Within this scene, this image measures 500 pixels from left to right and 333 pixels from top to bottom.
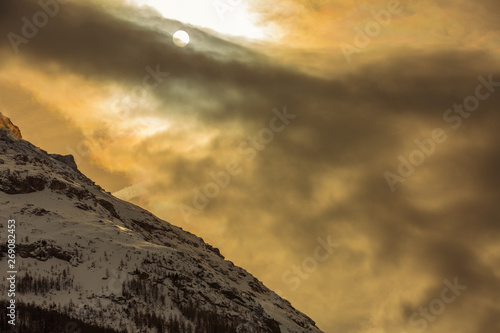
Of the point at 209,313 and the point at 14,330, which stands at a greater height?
the point at 209,313

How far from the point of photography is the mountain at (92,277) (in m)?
141

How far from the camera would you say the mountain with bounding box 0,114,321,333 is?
14125 centimetres

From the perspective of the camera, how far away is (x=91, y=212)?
188000 millimetres

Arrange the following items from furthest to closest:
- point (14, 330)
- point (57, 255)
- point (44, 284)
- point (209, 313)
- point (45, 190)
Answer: point (45, 190) < point (209, 313) < point (57, 255) < point (44, 284) < point (14, 330)

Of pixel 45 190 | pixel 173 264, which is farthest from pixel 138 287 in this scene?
pixel 45 190

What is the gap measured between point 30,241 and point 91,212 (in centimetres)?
3294

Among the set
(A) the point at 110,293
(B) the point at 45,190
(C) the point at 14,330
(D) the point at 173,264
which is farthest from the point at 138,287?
(B) the point at 45,190

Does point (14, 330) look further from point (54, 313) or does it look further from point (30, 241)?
point (30, 241)

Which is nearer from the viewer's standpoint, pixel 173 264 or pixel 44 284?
pixel 44 284

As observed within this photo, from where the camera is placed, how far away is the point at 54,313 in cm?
13812

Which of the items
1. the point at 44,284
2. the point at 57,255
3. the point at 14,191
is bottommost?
the point at 44,284

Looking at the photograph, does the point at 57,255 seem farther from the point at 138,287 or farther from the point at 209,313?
the point at 209,313

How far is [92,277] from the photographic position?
15288 cm

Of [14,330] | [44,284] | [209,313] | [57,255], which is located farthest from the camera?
[209,313]
